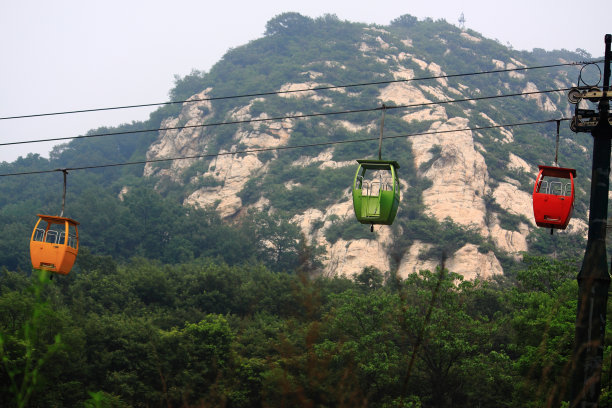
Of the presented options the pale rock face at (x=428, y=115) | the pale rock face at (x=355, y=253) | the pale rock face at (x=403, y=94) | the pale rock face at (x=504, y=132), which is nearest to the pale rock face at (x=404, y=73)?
the pale rock face at (x=403, y=94)

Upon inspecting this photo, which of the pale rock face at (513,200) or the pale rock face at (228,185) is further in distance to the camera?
the pale rock face at (228,185)

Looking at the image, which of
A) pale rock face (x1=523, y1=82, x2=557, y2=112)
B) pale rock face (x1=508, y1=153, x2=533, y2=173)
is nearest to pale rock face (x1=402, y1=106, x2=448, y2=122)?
pale rock face (x1=508, y1=153, x2=533, y2=173)

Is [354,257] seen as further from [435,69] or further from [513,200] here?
[435,69]

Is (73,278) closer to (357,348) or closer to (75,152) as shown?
(357,348)

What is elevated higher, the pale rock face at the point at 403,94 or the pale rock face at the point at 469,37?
the pale rock face at the point at 469,37

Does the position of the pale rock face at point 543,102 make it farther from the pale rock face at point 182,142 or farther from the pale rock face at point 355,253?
the pale rock face at point 355,253

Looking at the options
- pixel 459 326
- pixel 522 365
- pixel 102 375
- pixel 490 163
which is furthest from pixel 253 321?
pixel 490 163

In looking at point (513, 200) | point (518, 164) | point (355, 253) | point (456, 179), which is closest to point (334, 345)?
point (355, 253)
